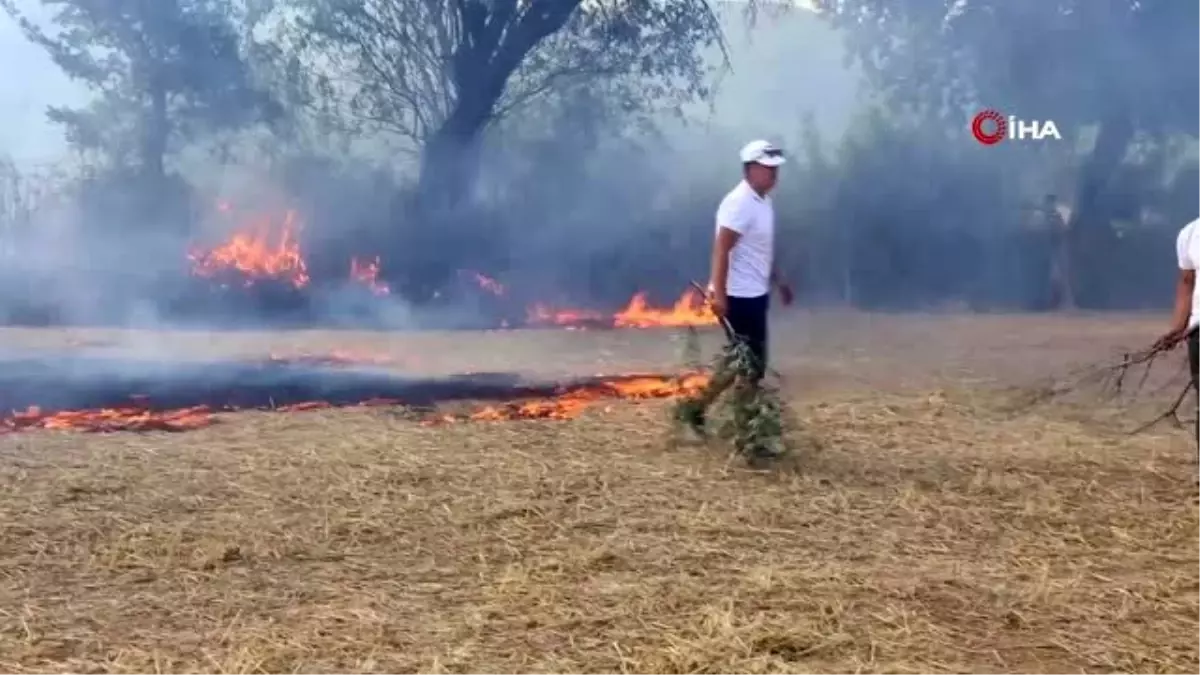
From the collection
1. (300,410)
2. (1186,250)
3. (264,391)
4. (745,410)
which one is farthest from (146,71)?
(1186,250)

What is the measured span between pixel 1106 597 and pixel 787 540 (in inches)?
50.6

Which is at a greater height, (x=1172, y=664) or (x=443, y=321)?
(x=443, y=321)

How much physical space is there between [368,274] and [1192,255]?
11794 mm

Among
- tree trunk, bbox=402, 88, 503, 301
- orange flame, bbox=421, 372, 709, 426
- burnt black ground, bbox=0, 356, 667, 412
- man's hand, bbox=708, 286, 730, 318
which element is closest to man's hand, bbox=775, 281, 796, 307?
man's hand, bbox=708, 286, 730, 318

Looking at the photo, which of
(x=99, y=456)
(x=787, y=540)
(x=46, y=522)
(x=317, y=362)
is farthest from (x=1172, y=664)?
(x=317, y=362)

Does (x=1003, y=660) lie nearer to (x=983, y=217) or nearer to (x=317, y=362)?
(x=317, y=362)

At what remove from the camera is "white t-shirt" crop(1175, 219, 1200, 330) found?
6.38 metres

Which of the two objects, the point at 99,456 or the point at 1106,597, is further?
the point at 99,456

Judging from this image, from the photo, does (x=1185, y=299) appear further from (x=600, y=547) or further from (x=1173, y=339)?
(x=600, y=547)

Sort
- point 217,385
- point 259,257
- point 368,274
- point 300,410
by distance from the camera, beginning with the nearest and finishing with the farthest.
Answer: point 300,410, point 217,385, point 368,274, point 259,257

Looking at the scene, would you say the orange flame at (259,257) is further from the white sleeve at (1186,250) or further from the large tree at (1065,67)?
the white sleeve at (1186,250)

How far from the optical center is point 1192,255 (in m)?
6.40

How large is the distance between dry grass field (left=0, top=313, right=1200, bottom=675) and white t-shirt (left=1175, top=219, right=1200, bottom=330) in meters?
0.86

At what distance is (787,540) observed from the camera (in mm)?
5590
